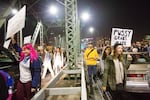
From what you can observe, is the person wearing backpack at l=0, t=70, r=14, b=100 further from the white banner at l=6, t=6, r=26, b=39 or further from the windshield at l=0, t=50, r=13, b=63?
the windshield at l=0, t=50, r=13, b=63

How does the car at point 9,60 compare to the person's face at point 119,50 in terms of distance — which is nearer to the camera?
the person's face at point 119,50

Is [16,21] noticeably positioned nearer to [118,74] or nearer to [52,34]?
[118,74]

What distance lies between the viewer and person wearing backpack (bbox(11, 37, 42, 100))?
6.18 metres

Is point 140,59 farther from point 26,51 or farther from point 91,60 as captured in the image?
point 26,51

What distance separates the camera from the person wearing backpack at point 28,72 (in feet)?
20.3

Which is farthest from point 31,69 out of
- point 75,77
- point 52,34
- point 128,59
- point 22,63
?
point 52,34

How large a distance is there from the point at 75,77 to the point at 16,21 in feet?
23.4

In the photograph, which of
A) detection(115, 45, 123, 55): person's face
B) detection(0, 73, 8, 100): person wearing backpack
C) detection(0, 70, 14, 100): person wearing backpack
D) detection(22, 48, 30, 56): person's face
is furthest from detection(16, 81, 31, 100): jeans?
detection(115, 45, 123, 55): person's face

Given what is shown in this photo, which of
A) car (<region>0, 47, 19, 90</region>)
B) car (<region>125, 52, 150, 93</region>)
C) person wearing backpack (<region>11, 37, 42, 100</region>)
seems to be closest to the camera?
person wearing backpack (<region>11, 37, 42, 100</region>)

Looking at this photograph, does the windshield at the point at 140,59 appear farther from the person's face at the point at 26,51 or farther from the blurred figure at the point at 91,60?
the person's face at the point at 26,51

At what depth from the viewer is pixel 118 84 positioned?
22.8ft

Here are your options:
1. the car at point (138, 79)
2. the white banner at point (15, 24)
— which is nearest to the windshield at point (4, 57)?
the white banner at point (15, 24)

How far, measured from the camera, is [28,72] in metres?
6.32

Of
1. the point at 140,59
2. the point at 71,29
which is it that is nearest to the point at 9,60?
the point at 140,59
